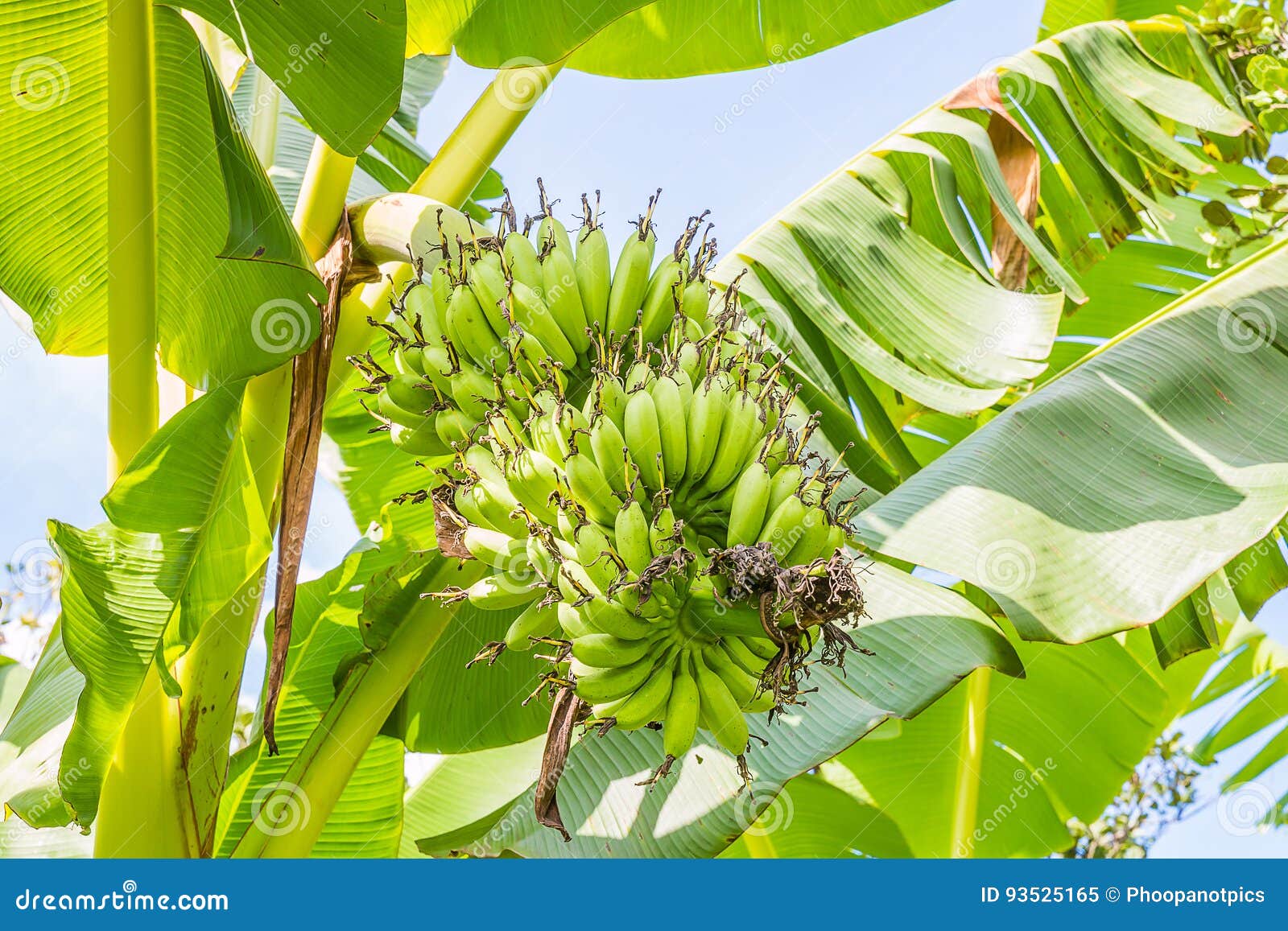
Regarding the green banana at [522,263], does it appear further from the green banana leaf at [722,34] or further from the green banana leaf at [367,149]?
the green banana leaf at [367,149]

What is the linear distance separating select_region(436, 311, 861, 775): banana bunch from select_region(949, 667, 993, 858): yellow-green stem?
1361mm

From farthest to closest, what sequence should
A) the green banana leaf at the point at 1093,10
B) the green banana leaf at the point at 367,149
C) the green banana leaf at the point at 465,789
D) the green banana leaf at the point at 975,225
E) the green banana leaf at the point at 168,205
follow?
the green banana leaf at the point at 1093,10 → the green banana leaf at the point at 465,789 → the green banana leaf at the point at 367,149 → the green banana leaf at the point at 975,225 → the green banana leaf at the point at 168,205

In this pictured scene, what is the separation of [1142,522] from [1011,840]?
1.34 meters

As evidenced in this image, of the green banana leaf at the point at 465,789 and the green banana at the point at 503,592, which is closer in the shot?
the green banana at the point at 503,592

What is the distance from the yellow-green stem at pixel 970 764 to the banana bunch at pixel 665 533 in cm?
136

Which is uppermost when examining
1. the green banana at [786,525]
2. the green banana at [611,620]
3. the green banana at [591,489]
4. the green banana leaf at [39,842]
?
the green banana at [591,489]

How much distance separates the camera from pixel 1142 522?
1355mm

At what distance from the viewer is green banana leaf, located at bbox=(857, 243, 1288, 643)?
4.04ft

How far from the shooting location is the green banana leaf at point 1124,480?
1230 millimetres

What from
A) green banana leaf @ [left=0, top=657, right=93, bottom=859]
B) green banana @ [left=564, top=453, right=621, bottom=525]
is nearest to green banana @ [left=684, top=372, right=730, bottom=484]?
green banana @ [left=564, top=453, right=621, bottom=525]

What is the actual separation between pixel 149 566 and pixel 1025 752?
201cm

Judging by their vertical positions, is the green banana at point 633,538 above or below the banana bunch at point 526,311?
below

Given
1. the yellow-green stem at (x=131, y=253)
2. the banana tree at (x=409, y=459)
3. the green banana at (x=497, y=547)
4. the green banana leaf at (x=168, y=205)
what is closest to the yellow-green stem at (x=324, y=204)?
the banana tree at (x=409, y=459)

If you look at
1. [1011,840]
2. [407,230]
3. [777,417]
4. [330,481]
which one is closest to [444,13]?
[407,230]
